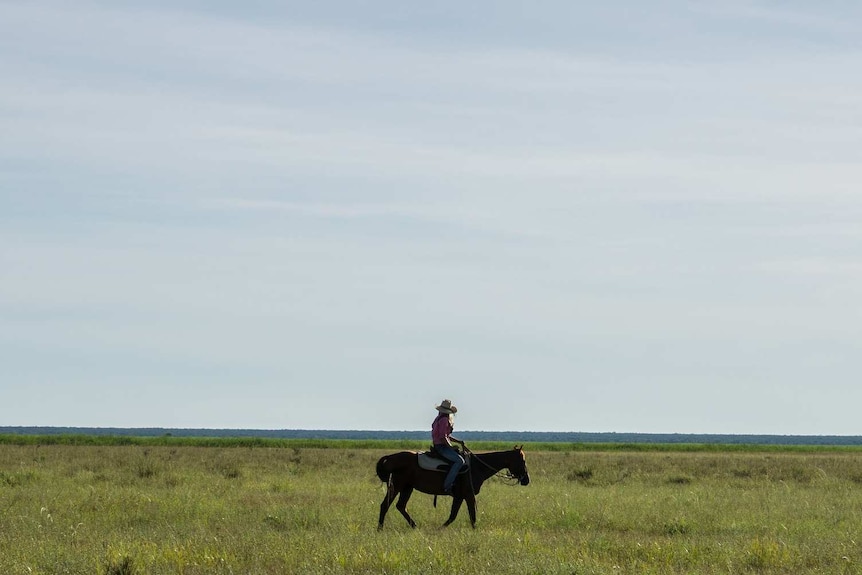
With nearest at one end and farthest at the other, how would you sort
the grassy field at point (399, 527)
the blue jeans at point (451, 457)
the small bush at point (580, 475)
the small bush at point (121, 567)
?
the small bush at point (121, 567) → the grassy field at point (399, 527) → the blue jeans at point (451, 457) → the small bush at point (580, 475)

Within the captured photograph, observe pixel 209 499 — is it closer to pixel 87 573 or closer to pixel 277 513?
pixel 277 513

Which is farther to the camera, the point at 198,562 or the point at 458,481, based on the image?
the point at 458,481

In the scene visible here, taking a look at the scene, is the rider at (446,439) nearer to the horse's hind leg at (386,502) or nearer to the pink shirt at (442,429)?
the pink shirt at (442,429)

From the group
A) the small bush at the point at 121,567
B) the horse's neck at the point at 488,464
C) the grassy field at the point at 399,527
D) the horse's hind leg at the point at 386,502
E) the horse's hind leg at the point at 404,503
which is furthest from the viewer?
the horse's neck at the point at 488,464

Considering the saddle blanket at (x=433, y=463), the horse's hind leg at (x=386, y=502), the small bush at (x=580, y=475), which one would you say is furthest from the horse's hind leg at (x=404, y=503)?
the small bush at (x=580, y=475)

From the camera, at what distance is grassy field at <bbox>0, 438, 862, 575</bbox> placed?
14281 mm

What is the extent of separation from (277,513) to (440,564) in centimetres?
678

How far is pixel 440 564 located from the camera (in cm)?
1406

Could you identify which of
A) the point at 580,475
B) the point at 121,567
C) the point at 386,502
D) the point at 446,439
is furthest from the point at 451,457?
the point at 580,475

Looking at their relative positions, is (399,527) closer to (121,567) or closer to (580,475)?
(121,567)

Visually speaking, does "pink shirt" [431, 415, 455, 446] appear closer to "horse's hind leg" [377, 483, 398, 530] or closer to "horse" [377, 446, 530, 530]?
"horse" [377, 446, 530, 530]

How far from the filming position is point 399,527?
1912 cm

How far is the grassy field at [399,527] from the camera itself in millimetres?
14281

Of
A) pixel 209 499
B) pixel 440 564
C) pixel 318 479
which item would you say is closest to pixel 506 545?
pixel 440 564
